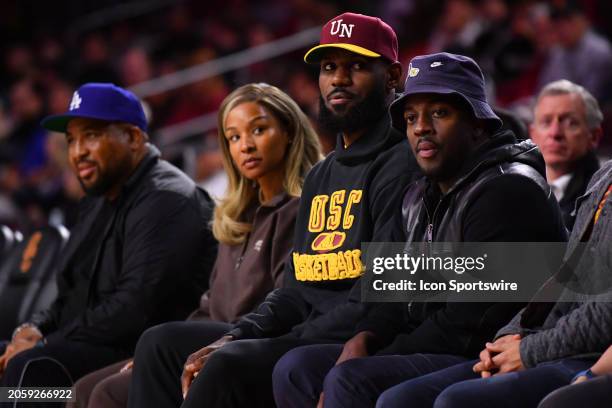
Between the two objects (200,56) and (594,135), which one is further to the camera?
(200,56)

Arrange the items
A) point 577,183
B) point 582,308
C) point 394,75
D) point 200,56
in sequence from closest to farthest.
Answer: point 582,308
point 394,75
point 577,183
point 200,56

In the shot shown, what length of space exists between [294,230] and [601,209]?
56.3 inches

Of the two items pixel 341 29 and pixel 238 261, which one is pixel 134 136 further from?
pixel 341 29

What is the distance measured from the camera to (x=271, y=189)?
14.6 feet

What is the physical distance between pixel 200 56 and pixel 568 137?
5.98 m

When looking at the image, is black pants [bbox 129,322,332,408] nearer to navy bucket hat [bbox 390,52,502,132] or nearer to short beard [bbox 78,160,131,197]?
Result: navy bucket hat [bbox 390,52,502,132]

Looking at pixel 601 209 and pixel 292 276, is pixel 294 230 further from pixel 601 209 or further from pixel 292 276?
pixel 601 209

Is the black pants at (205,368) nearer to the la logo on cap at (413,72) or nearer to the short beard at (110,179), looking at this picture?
the la logo on cap at (413,72)

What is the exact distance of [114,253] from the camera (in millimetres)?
4730

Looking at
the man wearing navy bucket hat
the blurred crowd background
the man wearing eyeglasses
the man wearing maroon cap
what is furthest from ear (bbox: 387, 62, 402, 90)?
the blurred crowd background

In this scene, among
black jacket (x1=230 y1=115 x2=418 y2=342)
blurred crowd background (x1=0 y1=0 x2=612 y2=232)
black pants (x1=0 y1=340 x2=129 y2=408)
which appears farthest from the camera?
blurred crowd background (x1=0 y1=0 x2=612 y2=232)

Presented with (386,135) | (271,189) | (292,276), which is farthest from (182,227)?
(386,135)

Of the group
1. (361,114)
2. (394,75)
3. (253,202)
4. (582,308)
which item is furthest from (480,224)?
(253,202)

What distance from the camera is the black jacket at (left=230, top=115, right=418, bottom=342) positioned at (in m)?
3.68
